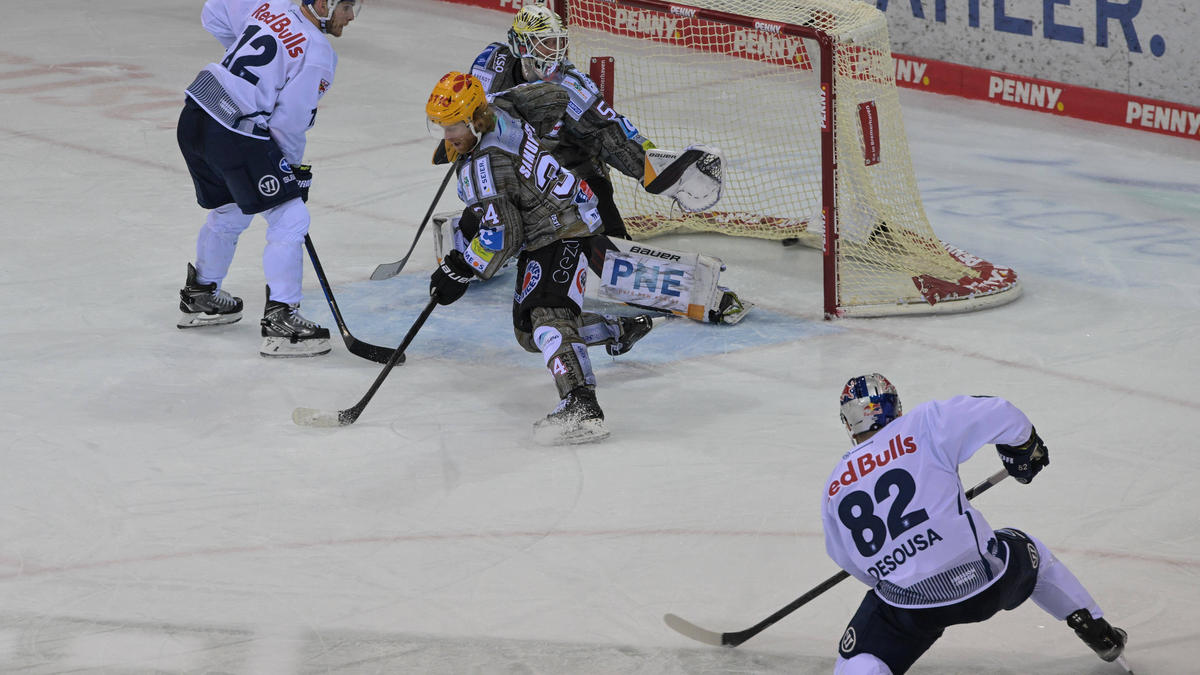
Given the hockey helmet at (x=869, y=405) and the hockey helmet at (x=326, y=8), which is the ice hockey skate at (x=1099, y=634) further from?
the hockey helmet at (x=326, y=8)

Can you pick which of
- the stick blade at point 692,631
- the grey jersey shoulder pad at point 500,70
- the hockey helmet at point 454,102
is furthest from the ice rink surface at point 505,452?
the hockey helmet at point 454,102

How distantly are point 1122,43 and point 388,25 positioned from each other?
5.29 metres

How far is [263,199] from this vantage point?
17.5 ft

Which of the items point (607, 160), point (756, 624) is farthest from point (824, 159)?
point (756, 624)

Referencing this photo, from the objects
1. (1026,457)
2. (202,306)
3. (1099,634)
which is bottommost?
(202,306)

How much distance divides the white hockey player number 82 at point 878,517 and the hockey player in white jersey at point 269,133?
2.83m

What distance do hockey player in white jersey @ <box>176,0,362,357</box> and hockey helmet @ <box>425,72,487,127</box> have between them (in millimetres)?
824

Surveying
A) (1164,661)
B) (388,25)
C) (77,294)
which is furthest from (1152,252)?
(388,25)

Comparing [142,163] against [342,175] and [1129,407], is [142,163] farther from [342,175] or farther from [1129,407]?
[1129,407]

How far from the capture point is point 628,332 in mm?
5398

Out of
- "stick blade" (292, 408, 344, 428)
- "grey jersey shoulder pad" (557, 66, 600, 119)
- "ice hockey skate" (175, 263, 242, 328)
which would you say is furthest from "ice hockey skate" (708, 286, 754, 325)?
"ice hockey skate" (175, 263, 242, 328)

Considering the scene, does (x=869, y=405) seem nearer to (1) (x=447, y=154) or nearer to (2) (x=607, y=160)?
(1) (x=447, y=154)

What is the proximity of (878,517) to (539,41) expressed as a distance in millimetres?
3025

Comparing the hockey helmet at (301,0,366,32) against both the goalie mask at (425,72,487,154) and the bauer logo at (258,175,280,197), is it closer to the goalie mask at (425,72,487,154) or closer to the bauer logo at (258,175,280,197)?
the bauer logo at (258,175,280,197)
